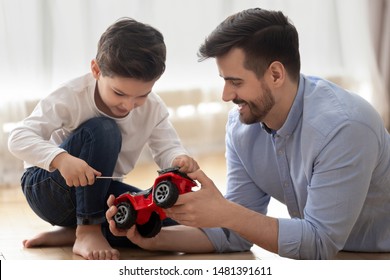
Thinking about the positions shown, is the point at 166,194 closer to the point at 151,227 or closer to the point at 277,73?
the point at 151,227

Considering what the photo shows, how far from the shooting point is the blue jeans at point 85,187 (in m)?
1.90

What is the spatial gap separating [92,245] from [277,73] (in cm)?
65

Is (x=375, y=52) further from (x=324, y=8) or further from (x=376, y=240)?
(x=376, y=240)

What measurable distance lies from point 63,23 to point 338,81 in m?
1.47

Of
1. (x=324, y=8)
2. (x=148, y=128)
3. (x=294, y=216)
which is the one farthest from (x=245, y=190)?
(x=324, y=8)

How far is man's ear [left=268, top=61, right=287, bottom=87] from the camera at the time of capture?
177 cm

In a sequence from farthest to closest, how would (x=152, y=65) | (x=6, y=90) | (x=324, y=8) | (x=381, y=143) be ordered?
(x=324, y=8) → (x=6, y=90) → (x=152, y=65) → (x=381, y=143)

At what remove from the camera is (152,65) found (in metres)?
1.86

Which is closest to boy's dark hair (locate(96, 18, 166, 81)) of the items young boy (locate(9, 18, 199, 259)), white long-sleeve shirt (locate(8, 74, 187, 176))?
young boy (locate(9, 18, 199, 259))

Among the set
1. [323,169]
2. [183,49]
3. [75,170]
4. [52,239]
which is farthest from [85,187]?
[183,49]

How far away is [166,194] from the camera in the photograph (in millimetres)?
1665

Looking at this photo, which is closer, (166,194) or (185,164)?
(166,194)

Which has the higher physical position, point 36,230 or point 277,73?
point 277,73

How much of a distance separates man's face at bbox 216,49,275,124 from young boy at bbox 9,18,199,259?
0.19 meters
